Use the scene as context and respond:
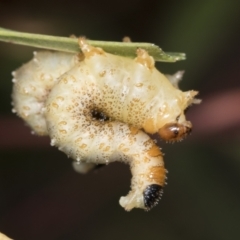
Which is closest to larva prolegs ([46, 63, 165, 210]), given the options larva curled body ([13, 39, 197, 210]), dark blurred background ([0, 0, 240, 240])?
larva curled body ([13, 39, 197, 210])

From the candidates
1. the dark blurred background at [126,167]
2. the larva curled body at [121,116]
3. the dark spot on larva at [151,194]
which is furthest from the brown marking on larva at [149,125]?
the dark blurred background at [126,167]

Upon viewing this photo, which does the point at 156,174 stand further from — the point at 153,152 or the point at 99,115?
the point at 99,115

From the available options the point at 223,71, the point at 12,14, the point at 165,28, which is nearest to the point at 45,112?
the point at 12,14

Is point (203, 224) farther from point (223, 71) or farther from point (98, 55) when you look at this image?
point (98, 55)

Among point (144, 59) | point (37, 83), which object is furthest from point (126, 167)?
point (144, 59)

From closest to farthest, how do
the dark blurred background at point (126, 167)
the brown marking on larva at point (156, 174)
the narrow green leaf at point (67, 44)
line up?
1. the narrow green leaf at point (67, 44)
2. the brown marking on larva at point (156, 174)
3. the dark blurred background at point (126, 167)

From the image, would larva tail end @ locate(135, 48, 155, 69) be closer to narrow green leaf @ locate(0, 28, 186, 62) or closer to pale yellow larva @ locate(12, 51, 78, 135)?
narrow green leaf @ locate(0, 28, 186, 62)

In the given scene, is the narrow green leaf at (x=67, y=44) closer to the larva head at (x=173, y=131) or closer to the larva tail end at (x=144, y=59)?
the larva tail end at (x=144, y=59)
